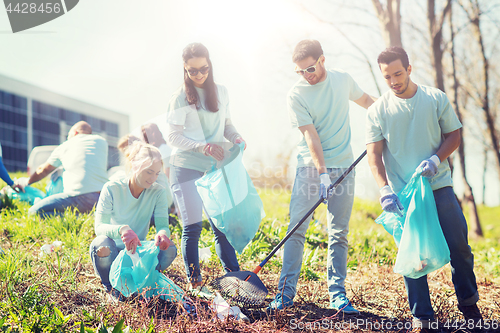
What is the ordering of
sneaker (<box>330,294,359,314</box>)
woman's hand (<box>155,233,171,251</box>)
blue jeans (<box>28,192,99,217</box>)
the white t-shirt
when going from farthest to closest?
the white t-shirt
blue jeans (<box>28,192,99,217</box>)
sneaker (<box>330,294,359,314</box>)
woman's hand (<box>155,233,171,251</box>)

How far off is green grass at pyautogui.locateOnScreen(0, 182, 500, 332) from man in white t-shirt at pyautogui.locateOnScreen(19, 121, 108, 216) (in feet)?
0.76

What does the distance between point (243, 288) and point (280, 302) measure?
0.98ft

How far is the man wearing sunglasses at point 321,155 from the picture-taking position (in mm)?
2936

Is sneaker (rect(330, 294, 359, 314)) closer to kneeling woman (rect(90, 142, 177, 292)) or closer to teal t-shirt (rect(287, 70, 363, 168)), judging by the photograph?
teal t-shirt (rect(287, 70, 363, 168))

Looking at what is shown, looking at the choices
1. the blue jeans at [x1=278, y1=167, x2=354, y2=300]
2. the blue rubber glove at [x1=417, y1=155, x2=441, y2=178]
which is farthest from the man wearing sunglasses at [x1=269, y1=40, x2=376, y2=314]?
the blue rubber glove at [x1=417, y1=155, x2=441, y2=178]

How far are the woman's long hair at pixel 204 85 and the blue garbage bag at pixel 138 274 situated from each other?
1.18 meters

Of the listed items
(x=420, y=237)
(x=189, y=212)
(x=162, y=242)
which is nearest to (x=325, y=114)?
(x=420, y=237)

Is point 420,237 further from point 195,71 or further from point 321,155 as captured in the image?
point 195,71

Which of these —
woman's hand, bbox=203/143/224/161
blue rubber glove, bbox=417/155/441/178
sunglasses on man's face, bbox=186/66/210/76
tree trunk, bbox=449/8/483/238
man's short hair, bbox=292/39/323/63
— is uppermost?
man's short hair, bbox=292/39/323/63

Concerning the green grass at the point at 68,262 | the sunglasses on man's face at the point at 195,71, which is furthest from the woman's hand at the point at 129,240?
the sunglasses on man's face at the point at 195,71

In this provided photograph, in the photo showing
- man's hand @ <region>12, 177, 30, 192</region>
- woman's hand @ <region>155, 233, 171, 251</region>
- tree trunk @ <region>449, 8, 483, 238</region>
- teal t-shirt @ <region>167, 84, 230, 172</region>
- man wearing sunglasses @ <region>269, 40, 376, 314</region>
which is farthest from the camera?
tree trunk @ <region>449, 8, 483, 238</region>

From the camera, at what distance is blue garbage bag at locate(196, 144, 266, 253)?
3115mm

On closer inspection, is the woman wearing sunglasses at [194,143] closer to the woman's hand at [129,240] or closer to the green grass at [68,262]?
the woman's hand at [129,240]

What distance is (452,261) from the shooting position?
2570 millimetres
